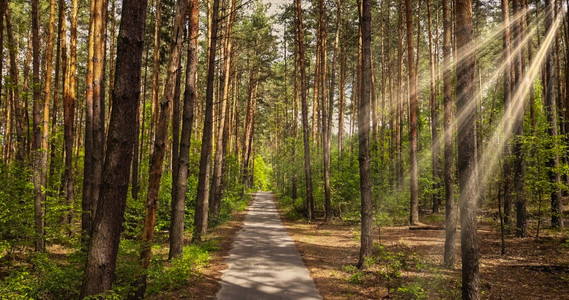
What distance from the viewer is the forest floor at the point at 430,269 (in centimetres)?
651

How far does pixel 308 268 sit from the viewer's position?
8586 millimetres

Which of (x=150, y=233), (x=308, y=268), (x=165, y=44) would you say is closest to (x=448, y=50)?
(x=308, y=268)

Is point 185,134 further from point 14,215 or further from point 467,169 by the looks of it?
point 467,169

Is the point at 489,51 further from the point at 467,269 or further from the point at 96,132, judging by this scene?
the point at 96,132

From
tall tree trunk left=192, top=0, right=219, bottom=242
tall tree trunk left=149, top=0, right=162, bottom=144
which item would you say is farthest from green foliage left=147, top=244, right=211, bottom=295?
tall tree trunk left=149, top=0, right=162, bottom=144

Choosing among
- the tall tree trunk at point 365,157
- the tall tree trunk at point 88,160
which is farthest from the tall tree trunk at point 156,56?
the tall tree trunk at point 365,157

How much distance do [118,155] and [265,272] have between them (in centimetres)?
547

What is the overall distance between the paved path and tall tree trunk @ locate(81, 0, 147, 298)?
307cm

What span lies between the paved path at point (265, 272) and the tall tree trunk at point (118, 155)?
307cm

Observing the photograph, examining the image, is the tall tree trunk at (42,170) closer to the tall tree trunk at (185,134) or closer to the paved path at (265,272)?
the tall tree trunk at (185,134)

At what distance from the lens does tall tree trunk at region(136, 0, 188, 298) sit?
579 centimetres

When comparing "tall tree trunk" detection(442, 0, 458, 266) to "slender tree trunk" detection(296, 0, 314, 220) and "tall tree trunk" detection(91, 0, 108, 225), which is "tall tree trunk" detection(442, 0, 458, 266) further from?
"tall tree trunk" detection(91, 0, 108, 225)

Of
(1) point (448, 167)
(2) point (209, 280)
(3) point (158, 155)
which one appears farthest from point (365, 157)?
(3) point (158, 155)

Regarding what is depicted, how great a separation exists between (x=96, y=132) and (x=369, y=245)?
31.0 ft
